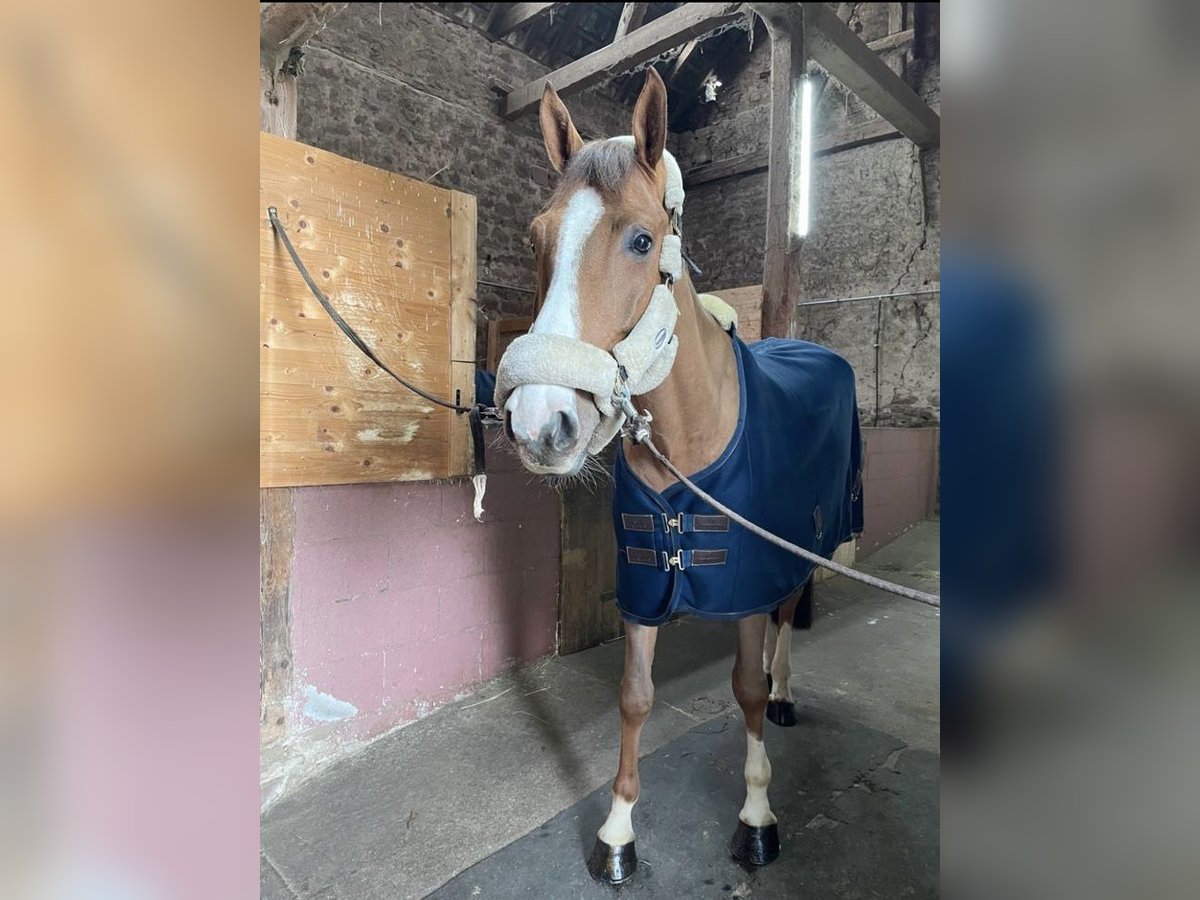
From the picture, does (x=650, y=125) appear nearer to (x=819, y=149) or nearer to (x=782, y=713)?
(x=782, y=713)

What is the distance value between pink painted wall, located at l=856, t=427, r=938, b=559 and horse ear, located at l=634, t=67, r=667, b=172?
13.5 feet

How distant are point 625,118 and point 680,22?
4.15 metres

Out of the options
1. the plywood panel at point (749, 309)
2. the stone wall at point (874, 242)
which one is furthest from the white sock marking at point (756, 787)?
the stone wall at point (874, 242)

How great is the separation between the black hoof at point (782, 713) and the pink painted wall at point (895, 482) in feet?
9.71

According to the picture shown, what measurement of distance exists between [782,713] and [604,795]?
812mm

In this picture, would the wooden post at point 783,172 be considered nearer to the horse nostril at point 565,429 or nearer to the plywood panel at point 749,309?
the plywood panel at point 749,309

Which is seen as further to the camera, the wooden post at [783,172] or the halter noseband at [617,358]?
the wooden post at [783,172]

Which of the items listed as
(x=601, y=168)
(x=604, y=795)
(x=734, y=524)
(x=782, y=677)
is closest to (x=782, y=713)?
(x=782, y=677)

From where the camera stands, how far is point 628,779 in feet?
A: 5.54

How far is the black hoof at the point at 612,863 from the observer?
5.20ft

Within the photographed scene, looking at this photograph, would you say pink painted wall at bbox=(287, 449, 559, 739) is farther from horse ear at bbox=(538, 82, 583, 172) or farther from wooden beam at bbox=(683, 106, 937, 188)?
wooden beam at bbox=(683, 106, 937, 188)
